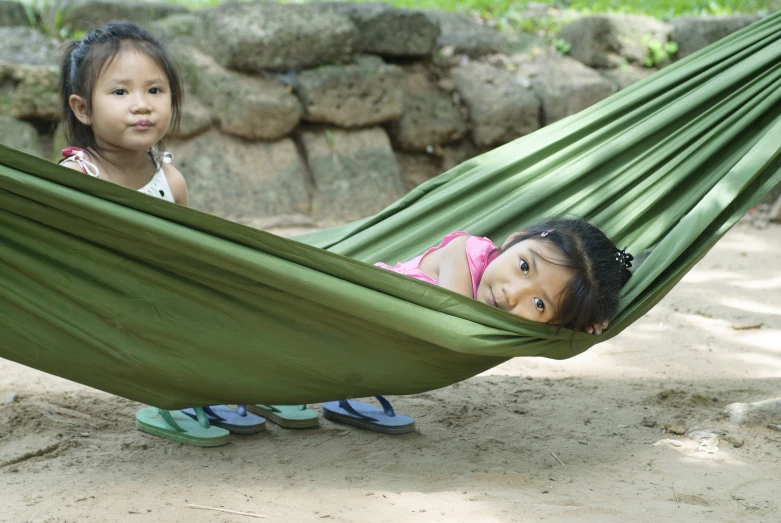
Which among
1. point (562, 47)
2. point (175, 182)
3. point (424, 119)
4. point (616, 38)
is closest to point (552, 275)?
point (175, 182)

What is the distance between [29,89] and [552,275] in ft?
11.4

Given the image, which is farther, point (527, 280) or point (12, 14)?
point (12, 14)

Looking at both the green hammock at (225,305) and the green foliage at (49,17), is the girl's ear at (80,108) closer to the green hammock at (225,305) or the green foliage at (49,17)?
the green hammock at (225,305)

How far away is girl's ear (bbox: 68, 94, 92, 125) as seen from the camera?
7.48 ft

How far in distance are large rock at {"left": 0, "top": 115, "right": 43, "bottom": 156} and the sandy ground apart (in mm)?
2110

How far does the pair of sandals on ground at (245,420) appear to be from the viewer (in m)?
2.17

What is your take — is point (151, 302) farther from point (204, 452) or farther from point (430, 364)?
point (430, 364)

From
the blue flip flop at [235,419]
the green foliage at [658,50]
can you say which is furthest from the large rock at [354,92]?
the blue flip flop at [235,419]

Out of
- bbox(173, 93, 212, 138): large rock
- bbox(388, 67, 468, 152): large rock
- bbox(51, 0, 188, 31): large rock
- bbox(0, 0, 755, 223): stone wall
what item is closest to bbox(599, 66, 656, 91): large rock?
bbox(0, 0, 755, 223): stone wall

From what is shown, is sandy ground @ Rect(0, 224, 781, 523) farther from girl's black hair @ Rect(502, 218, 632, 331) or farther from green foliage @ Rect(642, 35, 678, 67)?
green foliage @ Rect(642, 35, 678, 67)

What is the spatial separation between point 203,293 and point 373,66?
3464mm

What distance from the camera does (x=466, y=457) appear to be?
2.19m

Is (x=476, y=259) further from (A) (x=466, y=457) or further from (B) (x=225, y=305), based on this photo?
(B) (x=225, y=305)

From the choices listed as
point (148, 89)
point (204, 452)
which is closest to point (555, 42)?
point (148, 89)
